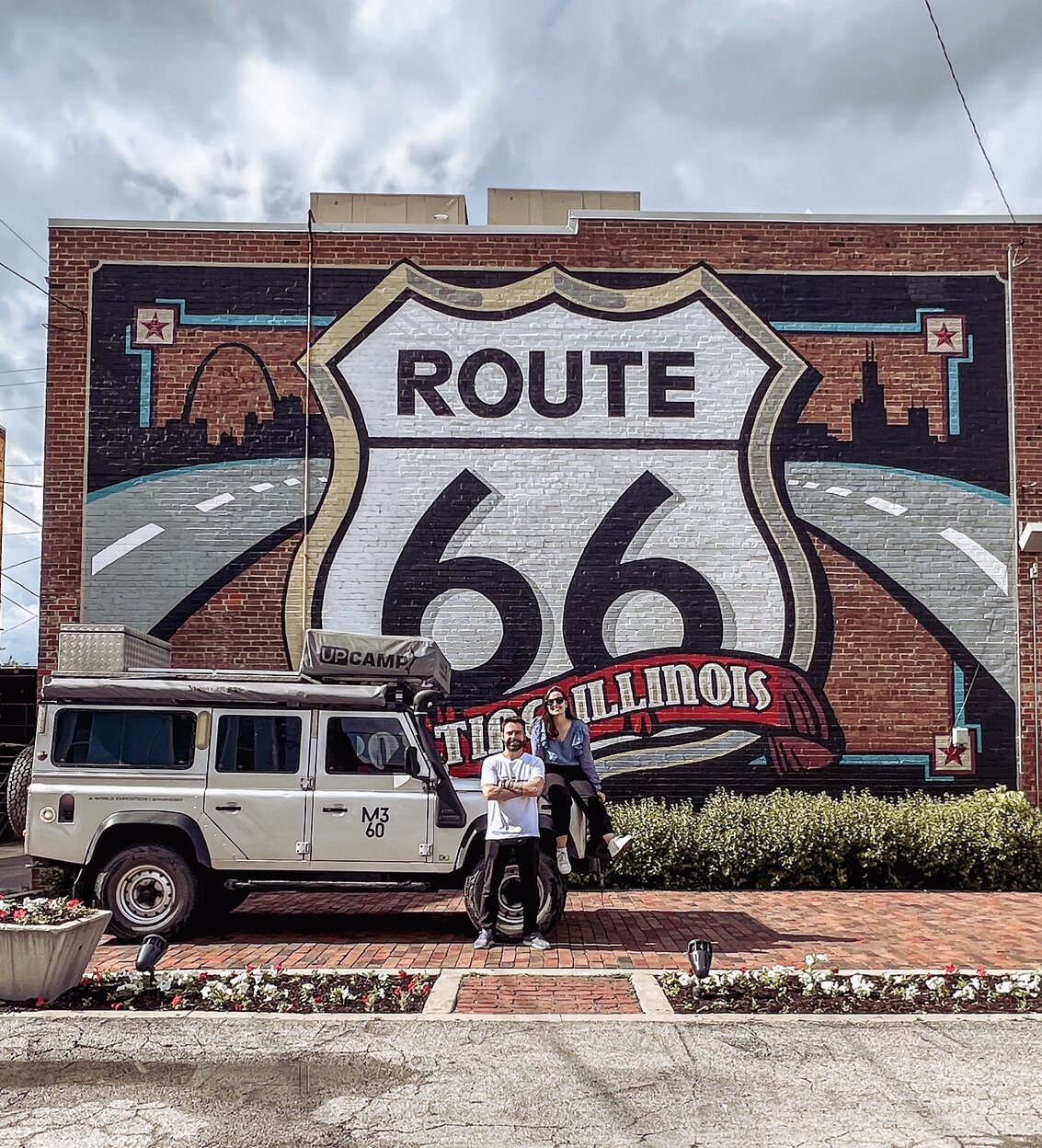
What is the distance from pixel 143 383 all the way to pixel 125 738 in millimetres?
5498

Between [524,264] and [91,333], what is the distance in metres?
5.01

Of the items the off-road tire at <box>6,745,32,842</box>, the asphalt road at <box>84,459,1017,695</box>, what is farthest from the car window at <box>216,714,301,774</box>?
the asphalt road at <box>84,459,1017,695</box>

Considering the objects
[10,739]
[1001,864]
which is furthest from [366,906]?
[10,739]

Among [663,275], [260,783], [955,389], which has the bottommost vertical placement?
[260,783]

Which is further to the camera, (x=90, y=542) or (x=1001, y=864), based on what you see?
(x=90, y=542)


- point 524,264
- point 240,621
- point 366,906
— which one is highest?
point 524,264

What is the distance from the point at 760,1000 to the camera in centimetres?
741

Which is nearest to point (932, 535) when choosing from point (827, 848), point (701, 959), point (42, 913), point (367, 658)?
point (827, 848)

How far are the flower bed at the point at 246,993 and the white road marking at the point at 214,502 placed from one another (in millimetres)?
6858

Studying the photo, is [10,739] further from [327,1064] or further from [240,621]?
[327,1064]

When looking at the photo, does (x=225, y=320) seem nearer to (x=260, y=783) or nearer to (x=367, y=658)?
(x=367, y=658)

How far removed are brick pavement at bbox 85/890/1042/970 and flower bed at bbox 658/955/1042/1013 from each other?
778mm

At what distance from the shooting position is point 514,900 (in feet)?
31.0

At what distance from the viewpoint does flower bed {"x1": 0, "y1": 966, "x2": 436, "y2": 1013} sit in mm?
7320
